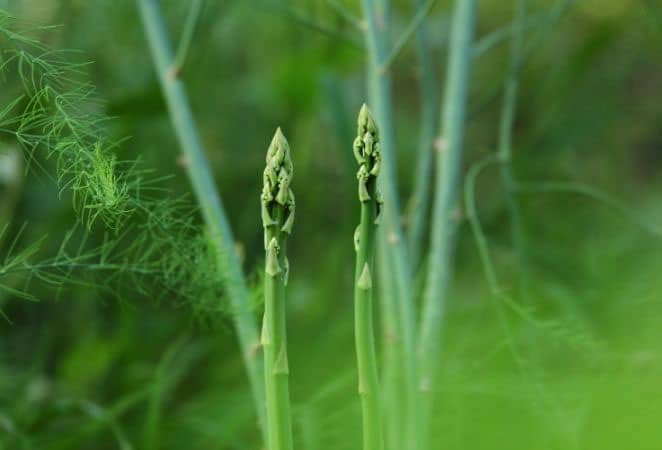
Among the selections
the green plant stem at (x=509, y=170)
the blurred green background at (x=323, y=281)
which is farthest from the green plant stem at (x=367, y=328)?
the green plant stem at (x=509, y=170)

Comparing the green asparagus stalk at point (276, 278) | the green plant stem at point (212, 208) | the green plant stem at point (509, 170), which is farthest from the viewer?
the green plant stem at point (509, 170)

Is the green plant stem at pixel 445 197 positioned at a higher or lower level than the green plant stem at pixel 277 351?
higher

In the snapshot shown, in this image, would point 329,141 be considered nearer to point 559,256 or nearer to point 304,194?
point 304,194

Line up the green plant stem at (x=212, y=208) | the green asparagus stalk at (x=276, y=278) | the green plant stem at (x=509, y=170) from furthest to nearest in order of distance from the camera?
the green plant stem at (x=509, y=170) → the green plant stem at (x=212, y=208) → the green asparagus stalk at (x=276, y=278)

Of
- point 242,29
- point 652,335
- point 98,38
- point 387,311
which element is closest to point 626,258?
point 652,335

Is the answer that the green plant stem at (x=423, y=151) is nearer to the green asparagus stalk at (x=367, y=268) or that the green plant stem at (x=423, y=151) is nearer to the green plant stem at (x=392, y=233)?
the green plant stem at (x=392, y=233)

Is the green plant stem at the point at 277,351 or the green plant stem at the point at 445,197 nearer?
the green plant stem at the point at 277,351

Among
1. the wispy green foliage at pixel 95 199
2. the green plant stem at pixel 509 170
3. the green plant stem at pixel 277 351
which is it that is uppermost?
the green plant stem at pixel 509 170
